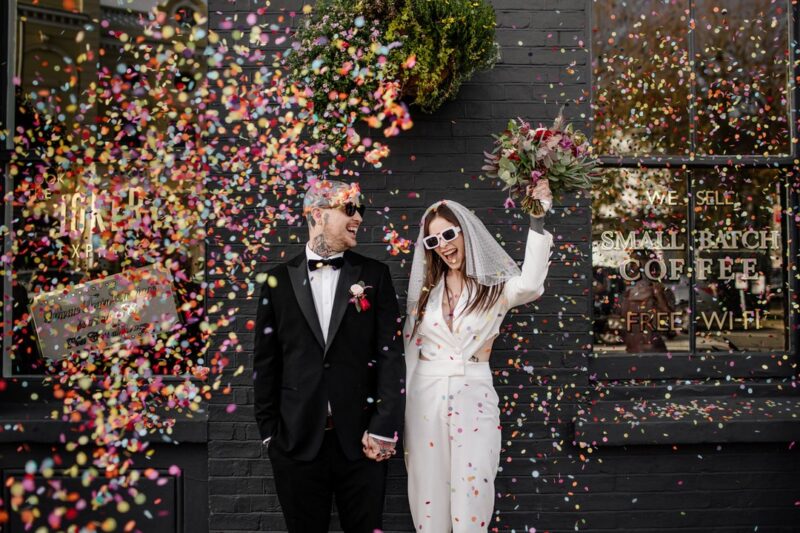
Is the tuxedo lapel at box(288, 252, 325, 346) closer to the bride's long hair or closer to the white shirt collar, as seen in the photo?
the white shirt collar

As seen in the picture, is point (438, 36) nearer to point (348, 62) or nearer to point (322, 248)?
point (348, 62)

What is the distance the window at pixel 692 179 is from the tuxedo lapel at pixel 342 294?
163cm

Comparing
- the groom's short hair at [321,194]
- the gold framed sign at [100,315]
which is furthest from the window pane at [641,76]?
the gold framed sign at [100,315]

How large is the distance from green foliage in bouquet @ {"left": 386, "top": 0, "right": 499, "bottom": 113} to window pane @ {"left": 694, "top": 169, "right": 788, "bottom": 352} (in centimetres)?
174

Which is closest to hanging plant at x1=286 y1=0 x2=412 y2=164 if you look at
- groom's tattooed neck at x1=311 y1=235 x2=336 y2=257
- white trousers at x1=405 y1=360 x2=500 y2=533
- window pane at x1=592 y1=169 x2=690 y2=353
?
groom's tattooed neck at x1=311 y1=235 x2=336 y2=257

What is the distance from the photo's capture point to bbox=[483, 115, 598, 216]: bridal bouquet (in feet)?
9.78

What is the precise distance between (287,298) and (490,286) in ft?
3.23

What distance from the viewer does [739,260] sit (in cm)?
393

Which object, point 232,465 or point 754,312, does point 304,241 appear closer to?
point 232,465

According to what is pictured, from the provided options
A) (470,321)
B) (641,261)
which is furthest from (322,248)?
(641,261)

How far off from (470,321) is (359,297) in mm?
562

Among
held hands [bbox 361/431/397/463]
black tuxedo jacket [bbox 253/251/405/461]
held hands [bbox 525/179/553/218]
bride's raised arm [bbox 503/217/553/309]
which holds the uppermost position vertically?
held hands [bbox 525/179/553/218]

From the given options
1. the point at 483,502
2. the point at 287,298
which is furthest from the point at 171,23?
the point at 483,502

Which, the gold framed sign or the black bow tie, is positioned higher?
the black bow tie
